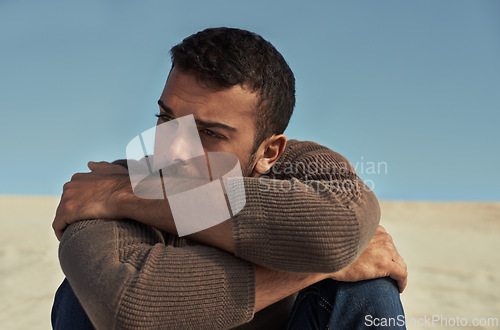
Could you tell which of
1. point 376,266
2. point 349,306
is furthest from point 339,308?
point 376,266

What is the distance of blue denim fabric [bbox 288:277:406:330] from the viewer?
219 centimetres

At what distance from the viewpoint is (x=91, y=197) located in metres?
2.17

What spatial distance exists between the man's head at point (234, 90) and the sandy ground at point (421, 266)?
134 inches

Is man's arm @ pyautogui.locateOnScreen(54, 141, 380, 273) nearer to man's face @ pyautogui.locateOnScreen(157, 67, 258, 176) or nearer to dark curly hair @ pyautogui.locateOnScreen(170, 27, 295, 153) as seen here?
man's face @ pyautogui.locateOnScreen(157, 67, 258, 176)

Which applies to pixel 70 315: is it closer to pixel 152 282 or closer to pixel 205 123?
pixel 152 282

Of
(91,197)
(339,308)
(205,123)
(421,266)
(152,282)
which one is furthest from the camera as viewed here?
(421,266)

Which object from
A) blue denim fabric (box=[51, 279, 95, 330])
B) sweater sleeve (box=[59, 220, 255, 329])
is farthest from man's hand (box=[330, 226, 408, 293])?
blue denim fabric (box=[51, 279, 95, 330])

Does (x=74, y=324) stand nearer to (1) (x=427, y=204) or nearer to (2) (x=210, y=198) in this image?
(2) (x=210, y=198)

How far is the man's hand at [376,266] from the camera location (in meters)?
2.24

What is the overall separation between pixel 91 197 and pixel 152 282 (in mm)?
599

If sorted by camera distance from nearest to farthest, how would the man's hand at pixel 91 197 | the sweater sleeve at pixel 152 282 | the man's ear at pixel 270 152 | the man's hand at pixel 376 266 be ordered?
the sweater sleeve at pixel 152 282 < the man's hand at pixel 91 197 < the man's hand at pixel 376 266 < the man's ear at pixel 270 152

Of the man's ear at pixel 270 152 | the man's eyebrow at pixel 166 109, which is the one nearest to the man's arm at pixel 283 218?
the man's eyebrow at pixel 166 109

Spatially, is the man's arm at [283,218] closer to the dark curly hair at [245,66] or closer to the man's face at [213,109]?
the man's face at [213,109]

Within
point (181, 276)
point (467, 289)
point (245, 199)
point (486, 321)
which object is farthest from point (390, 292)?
point (467, 289)
